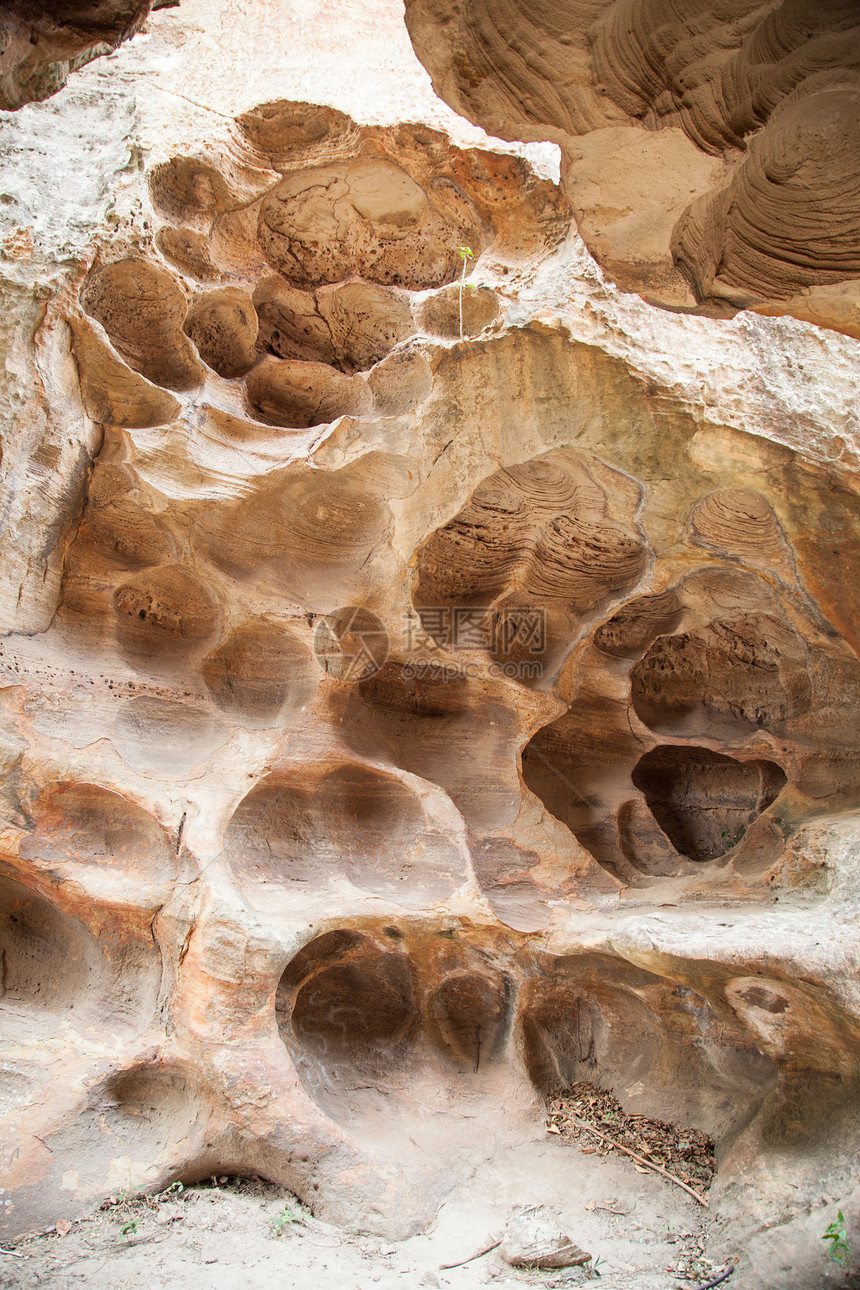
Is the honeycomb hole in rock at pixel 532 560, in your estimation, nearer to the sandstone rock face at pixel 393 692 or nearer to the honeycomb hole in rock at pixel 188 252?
the sandstone rock face at pixel 393 692

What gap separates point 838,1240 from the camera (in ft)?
8.57

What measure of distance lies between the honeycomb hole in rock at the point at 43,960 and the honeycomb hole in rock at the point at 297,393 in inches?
106

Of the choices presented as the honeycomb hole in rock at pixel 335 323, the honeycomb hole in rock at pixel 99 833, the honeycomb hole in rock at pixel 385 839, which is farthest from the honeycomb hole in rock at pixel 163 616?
the honeycomb hole in rock at pixel 335 323

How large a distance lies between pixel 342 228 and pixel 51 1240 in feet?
15.4

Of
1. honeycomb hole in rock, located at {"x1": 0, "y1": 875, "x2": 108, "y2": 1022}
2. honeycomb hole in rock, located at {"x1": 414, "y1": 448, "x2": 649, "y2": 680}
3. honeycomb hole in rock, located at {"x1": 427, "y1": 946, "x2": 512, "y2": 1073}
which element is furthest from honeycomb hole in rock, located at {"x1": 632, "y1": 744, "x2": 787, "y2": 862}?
honeycomb hole in rock, located at {"x1": 0, "y1": 875, "x2": 108, "y2": 1022}

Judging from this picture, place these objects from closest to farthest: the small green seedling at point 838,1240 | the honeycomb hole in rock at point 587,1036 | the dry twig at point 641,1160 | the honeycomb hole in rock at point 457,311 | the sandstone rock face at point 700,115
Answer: the sandstone rock face at point 700,115 < the small green seedling at point 838,1240 < the dry twig at point 641,1160 < the honeycomb hole in rock at point 457,311 < the honeycomb hole in rock at point 587,1036

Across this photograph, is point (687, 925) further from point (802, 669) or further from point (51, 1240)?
point (51, 1240)

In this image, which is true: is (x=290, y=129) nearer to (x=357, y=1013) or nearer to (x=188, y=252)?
(x=188, y=252)

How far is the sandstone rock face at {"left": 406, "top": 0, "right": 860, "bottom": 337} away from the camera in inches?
66.4

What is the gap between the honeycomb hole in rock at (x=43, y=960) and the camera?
12.2 feet

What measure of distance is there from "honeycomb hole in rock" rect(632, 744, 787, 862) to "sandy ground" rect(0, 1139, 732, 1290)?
180cm

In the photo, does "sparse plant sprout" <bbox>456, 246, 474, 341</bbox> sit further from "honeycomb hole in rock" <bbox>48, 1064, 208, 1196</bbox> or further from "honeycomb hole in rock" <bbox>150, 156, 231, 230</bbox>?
"honeycomb hole in rock" <bbox>48, 1064, 208, 1196</bbox>

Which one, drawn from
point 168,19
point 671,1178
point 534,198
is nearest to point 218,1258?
point 671,1178

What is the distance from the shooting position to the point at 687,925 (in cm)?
354
